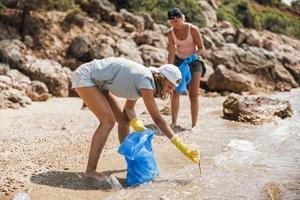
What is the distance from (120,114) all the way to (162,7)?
2853 centimetres

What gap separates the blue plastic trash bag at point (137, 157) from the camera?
492 centimetres

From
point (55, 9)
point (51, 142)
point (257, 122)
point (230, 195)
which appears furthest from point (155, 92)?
point (55, 9)

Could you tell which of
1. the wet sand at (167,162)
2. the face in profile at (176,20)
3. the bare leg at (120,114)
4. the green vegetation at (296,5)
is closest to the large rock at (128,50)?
the wet sand at (167,162)

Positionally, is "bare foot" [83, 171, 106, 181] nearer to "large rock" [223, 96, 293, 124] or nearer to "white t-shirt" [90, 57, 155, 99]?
"white t-shirt" [90, 57, 155, 99]

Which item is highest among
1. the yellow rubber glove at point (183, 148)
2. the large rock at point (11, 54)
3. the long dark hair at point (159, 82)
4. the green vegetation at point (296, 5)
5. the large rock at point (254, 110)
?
the long dark hair at point (159, 82)

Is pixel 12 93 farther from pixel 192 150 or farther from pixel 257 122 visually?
pixel 192 150

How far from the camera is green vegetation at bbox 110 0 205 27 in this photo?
27.9 metres

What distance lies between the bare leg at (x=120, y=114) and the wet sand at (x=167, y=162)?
452 mm

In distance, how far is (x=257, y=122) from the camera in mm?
9438

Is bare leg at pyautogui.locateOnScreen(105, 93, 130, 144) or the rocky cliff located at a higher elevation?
bare leg at pyautogui.locateOnScreen(105, 93, 130, 144)

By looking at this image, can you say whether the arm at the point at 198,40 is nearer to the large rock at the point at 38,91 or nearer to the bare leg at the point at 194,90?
the bare leg at the point at 194,90

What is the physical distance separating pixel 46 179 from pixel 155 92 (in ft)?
4.66

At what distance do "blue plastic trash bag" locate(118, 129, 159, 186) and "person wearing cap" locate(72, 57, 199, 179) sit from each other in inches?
5.6

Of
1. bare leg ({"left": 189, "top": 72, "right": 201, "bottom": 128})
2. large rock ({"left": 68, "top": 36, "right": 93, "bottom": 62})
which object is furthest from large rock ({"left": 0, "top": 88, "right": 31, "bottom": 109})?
large rock ({"left": 68, "top": 36, "right": 93, "bottom": 62})
